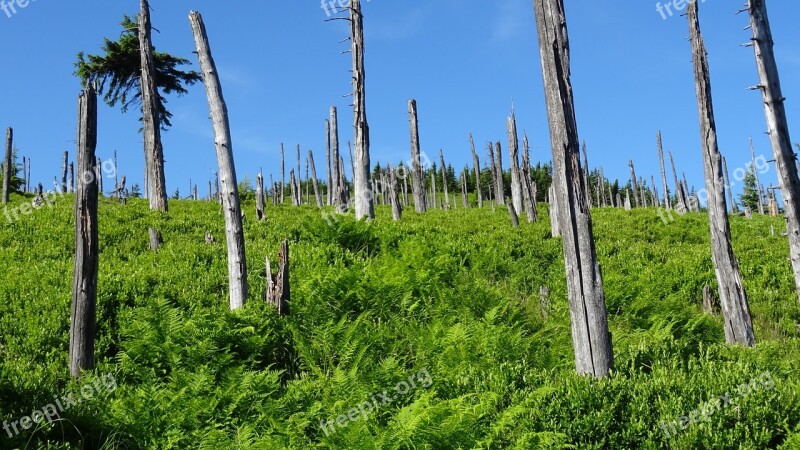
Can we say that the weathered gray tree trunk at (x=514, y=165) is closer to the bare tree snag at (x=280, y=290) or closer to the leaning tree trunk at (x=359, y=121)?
the leaning tree trunk at (x=359, y=121)

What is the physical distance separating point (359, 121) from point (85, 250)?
14.1m

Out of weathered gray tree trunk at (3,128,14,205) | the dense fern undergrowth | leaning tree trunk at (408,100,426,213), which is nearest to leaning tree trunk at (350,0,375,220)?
the dense fern undergrowth

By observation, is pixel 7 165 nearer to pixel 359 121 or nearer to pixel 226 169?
pixel 359 121

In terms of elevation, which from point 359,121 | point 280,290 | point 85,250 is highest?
point 359,121

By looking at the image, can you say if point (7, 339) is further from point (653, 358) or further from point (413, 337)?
point (653, 358)

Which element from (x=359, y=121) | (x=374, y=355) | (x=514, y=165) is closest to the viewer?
(x=374, y=355)

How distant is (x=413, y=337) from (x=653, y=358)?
11.6 ft

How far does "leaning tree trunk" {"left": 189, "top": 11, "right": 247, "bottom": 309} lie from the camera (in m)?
11.9

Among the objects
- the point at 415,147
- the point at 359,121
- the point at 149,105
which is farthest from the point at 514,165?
the point at 149,105

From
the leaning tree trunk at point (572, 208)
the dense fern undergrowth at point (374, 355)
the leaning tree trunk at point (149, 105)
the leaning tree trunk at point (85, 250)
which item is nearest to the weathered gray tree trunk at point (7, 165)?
the leaning tree trunk at point (149, 105)

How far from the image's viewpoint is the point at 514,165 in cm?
3434

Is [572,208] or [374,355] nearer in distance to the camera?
[572,208]

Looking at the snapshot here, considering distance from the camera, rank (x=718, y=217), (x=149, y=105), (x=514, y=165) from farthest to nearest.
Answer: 1. (x=514, y=165)
2. (x=149, y=105)
3. (x=718, y=217)

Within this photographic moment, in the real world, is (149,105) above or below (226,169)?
above
